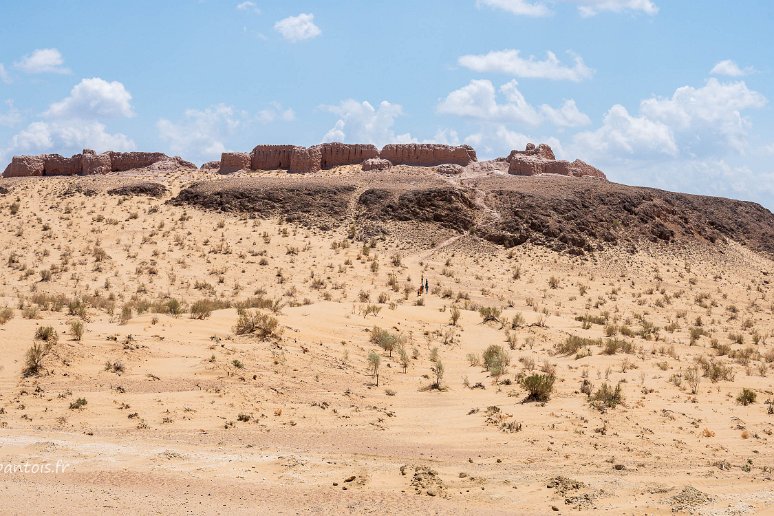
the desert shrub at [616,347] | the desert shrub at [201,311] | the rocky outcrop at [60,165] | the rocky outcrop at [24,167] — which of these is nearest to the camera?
the desert shrub at [201,311]

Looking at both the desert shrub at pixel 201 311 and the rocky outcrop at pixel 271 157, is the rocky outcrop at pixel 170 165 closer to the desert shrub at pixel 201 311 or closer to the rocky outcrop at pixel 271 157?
the rocky outcrop at pixel 271 157

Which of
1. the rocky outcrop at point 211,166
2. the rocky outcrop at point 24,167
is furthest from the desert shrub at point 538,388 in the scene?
the rocky outcrop at point 24,167

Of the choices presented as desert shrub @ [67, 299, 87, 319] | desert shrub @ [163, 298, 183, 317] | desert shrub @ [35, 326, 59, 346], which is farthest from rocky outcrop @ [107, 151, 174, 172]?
desert shrub @ [35, 326, 59, 346]

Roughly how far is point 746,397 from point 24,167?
4287cm

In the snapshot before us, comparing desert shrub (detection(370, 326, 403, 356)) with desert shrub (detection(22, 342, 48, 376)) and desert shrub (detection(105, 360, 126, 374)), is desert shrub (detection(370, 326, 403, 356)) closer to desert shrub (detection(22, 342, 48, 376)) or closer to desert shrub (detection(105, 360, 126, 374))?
desert shrub (detection(105, 360, 126, 374))

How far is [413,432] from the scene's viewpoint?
11656 mm

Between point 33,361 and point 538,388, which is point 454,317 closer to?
point 538,388

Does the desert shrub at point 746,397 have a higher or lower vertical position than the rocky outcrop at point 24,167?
lower

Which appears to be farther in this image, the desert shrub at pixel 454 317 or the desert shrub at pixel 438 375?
the desert shrub at pixel 454 317

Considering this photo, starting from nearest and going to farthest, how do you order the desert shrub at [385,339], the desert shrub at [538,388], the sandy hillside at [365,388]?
the sandy hillside at [365,388]
the desert shrub at [538,388]
the desert shrub at [385,339]

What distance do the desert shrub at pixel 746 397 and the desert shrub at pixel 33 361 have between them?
12290 mm


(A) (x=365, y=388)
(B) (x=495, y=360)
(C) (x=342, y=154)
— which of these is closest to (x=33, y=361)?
(A) (x=365, y=388)

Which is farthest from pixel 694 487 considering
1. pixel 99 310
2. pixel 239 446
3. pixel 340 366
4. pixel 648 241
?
pixel 648 241

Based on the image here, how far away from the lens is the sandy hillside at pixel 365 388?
863cm
